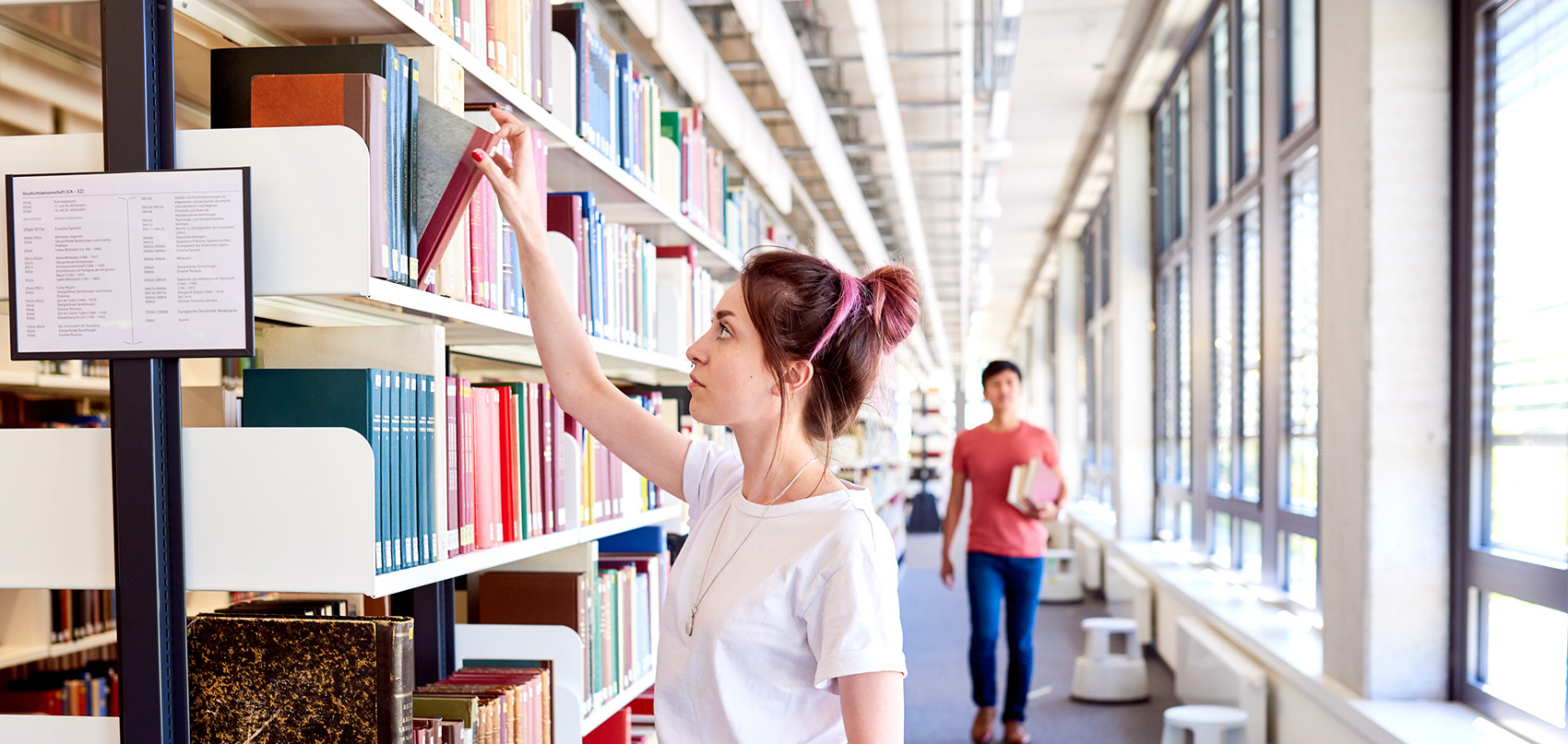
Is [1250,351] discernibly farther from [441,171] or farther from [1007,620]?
[441,171]

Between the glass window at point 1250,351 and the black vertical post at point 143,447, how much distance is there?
4.65 metres

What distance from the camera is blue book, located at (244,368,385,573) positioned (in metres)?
1.45

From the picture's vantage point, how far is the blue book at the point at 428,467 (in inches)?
61.9

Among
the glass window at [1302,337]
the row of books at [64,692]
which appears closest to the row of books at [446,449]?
the row of books at [64,692]

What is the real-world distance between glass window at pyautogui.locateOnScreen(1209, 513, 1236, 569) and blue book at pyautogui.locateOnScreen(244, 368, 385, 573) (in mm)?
5155

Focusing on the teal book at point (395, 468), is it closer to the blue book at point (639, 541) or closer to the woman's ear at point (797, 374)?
the woman's ear at point (797, 374)

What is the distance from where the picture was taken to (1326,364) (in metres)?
3.40

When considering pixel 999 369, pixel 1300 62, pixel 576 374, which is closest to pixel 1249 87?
pixel 1300 62

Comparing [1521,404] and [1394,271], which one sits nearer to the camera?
[1521,404]

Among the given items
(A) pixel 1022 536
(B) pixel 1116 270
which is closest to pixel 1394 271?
(A) pixel 1022 536

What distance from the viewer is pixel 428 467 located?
1591 millimetres

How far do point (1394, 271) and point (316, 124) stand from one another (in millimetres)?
2682

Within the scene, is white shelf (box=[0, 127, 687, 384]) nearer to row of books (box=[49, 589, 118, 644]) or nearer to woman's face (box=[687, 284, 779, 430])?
woman's face (box=[687, 284, 779, 430])

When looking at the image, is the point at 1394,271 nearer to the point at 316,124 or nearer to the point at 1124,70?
the point at 316,124
